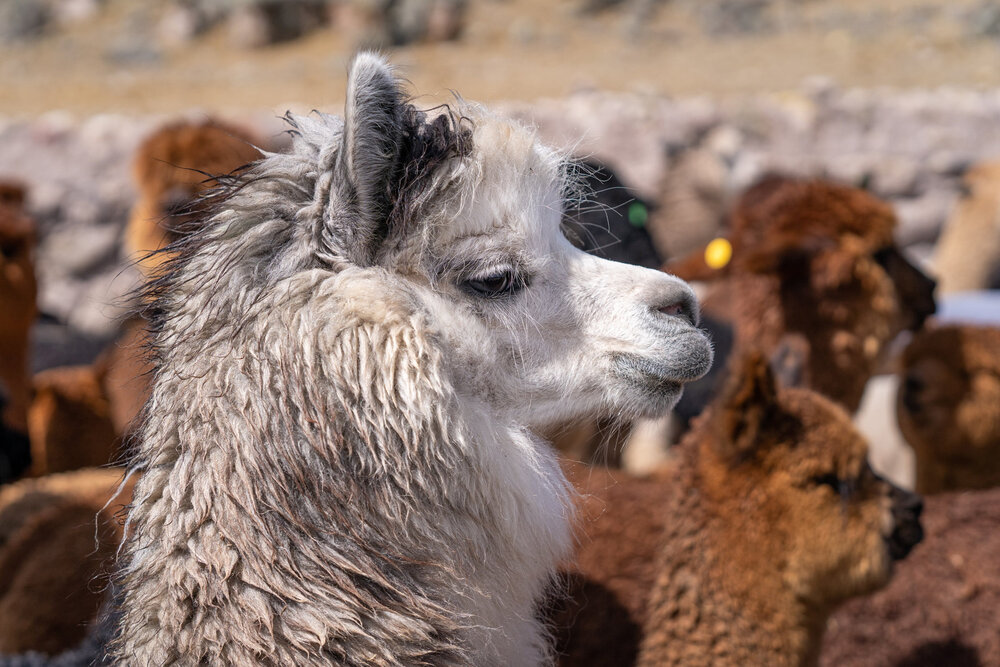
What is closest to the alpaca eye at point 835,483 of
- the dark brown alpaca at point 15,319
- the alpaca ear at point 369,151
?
the alpaca ear at point 369,151

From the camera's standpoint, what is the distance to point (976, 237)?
7.14 metres

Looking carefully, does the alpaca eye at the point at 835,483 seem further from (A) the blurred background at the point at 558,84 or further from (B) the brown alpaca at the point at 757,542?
(A) the blurred background at the point at 558,84

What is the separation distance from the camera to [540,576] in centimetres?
189

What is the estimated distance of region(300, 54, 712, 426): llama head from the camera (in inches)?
65.1

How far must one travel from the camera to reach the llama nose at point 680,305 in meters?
1.86

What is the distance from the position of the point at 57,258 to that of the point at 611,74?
11.8m

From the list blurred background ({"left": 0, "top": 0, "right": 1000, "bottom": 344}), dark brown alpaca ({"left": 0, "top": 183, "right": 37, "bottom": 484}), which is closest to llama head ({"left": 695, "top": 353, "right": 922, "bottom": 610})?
blurred background ({"left": 0, "top": 0, "right": 1000, "bottom": 344})

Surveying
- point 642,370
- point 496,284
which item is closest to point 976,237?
point 642,370

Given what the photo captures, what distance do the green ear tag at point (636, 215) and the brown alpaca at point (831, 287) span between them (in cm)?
64

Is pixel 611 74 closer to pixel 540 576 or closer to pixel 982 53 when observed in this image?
pixel 982 53

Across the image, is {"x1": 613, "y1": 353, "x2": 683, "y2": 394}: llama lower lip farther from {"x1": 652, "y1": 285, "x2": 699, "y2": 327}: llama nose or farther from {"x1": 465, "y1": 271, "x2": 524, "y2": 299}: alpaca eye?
{"x1": 465, "y1": 271, "x2": 524, "y2": 299}: alpaca eye

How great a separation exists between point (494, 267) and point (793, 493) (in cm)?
132

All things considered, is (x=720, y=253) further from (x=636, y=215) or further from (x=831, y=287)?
(x=831, y=287)

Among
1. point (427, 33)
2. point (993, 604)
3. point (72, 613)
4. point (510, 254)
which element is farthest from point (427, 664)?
point (427, 33)
